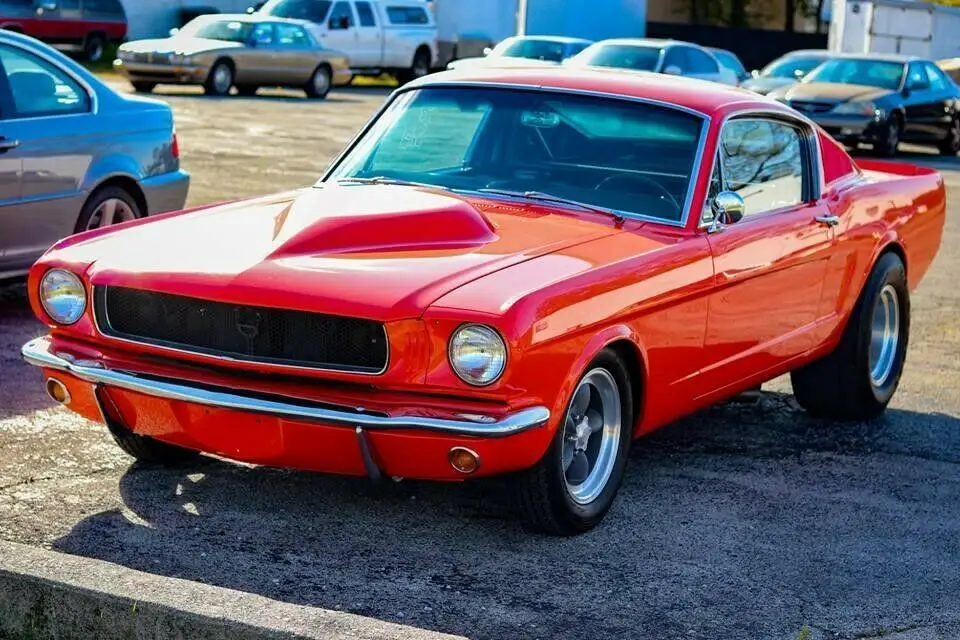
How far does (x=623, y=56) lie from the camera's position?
24188 millimetres

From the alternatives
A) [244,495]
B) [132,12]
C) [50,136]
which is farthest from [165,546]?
[132,12]

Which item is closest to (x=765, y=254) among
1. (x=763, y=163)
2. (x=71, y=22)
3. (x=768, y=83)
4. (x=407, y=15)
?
(x=763, y=163)

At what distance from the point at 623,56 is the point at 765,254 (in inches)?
717

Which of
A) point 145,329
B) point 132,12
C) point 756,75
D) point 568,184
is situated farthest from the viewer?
point 132,12

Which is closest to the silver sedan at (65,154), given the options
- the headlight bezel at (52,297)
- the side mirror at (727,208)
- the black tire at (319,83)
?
the headlight bezel at (52,297)

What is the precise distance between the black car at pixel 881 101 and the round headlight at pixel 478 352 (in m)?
18.2

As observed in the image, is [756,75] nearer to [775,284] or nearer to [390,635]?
[775,284]

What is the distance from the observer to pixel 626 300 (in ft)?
17.6

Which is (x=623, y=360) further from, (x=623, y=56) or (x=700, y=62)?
(x=700, y=62)

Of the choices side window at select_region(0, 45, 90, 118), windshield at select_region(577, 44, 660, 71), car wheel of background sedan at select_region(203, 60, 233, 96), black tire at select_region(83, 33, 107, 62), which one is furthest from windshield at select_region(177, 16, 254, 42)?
side window at select_region(0, 45, 90, 118)

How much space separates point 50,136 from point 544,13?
27220 mm

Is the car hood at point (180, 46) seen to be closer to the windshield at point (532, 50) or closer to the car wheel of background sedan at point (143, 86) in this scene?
the car wheel of background sedan at point (143, 86)

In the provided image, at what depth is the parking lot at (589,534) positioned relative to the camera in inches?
185

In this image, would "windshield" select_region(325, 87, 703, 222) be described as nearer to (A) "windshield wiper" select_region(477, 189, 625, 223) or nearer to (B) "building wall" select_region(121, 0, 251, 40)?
(A) "windshield wiper" select_region(477, 189, 625, 223)
